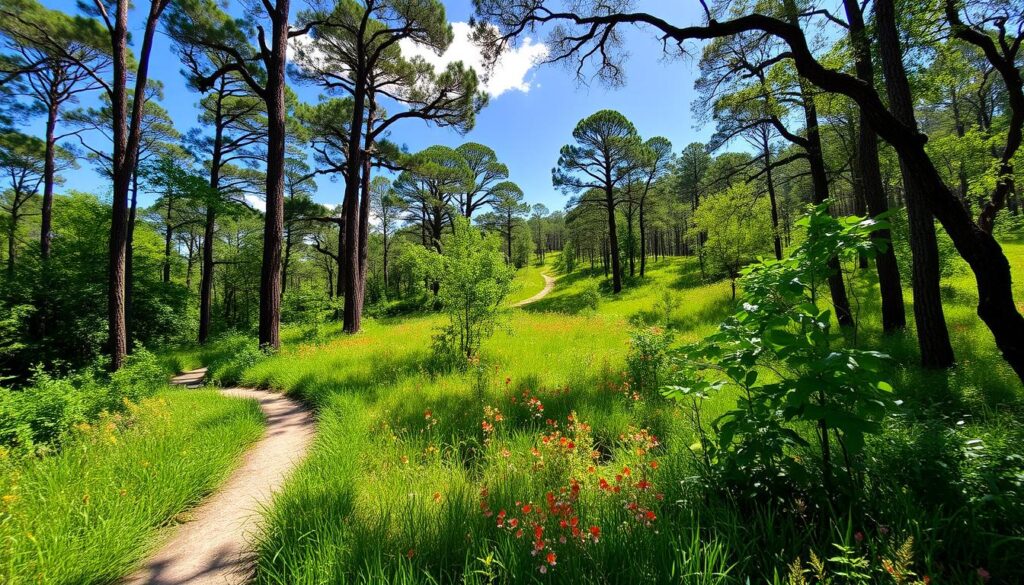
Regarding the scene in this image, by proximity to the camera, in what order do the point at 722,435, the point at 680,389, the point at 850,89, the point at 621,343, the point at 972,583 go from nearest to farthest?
the point at 972,583
the point at 722,435
the point at 680,389
the point at 850,89
the point at 621,343

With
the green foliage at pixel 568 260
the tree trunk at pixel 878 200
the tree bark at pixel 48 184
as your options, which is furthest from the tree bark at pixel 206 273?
the green foliage at pixel 568 260

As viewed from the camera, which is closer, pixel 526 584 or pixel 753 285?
pixel 526 584

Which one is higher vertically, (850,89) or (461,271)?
(850,89)

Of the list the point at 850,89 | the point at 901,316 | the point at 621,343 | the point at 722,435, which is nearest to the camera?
the point at 722,435

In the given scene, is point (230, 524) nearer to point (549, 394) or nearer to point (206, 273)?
point (549, 394)

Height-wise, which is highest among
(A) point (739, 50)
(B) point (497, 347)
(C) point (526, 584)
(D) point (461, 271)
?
(A) point (739, 50)

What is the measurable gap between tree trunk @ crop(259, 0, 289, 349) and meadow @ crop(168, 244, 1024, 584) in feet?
18.6

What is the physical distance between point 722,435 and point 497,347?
21.1 feet

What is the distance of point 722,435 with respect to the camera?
6.44 ft

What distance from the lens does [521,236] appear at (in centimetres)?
4953

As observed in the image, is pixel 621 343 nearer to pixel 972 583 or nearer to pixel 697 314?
pixel 697 314

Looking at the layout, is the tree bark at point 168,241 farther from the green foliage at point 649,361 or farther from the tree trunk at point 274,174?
the green foliage at point 649,361

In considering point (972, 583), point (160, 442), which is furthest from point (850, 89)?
point (160, 442)

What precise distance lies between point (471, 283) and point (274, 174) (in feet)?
22.8
